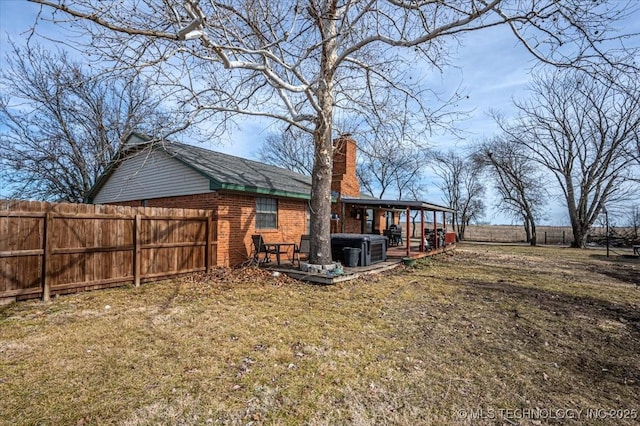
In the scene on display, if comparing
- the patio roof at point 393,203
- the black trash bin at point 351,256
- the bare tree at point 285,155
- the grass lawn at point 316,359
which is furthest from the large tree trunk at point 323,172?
the bare tree at point 285,155

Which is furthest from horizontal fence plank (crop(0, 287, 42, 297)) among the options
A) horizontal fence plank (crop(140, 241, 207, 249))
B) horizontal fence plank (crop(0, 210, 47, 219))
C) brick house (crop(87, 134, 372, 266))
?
brick house (crop(87, 134, 372, 266))

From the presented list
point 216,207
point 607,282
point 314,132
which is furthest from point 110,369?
point 607,282

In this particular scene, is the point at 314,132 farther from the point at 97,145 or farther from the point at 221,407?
the point at 97,145

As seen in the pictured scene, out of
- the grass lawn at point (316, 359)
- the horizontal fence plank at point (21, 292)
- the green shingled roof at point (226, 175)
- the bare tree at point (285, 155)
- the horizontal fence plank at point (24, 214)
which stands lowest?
the grass lawn at point (316, 359)

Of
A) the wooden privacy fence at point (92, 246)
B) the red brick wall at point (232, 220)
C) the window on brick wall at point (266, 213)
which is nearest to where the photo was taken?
the wooden privacy fence at point (92, 246)

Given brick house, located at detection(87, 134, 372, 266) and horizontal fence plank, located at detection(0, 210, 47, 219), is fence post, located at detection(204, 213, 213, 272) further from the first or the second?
horizontal fence plank, located at detection(0, 210, 47, 219)

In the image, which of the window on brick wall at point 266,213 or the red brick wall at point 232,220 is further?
the window on brick wall at point 266,213

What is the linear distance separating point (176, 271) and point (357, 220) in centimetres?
1095

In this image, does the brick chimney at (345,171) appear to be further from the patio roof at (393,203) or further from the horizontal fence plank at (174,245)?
the horizontal fence plank at (174,245)

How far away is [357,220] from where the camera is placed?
17.8 meters

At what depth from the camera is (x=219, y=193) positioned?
981 cm

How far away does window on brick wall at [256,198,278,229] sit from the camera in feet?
36.6

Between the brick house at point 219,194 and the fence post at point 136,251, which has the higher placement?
the brick house at point 219,194

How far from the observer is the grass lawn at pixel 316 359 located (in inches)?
113
